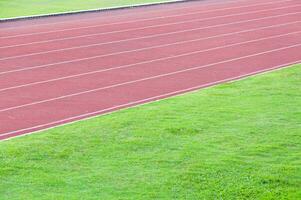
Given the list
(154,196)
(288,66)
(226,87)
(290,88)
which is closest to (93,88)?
(226,87)

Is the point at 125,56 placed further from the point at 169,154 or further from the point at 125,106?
the point at 169,154

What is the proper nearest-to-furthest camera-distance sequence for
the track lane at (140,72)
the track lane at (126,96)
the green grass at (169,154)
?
the green grass at (169,154) < the track lane at (126,96) < the track lane at (140,72)

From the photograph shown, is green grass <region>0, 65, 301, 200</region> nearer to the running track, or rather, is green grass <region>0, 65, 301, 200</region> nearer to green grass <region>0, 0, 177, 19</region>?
the running track

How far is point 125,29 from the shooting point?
53.0ft

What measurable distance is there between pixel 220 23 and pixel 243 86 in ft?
22.8

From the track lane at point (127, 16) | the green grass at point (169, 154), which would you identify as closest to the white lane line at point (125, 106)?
the green grass at point (169, 154)

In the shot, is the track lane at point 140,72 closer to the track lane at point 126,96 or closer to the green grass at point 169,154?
the track lane at point 126,96

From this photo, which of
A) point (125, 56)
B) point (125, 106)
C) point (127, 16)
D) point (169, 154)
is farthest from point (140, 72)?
point (127, 16)

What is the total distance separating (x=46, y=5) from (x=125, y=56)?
7797 millimetres

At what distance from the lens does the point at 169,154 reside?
714cm

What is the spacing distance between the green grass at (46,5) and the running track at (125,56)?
1028 millimetres

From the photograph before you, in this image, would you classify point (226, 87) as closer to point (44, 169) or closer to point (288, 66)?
point (288, 66)

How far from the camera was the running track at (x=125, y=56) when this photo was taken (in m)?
9.48

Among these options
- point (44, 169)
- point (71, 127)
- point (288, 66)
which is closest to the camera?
point (44, 169)
